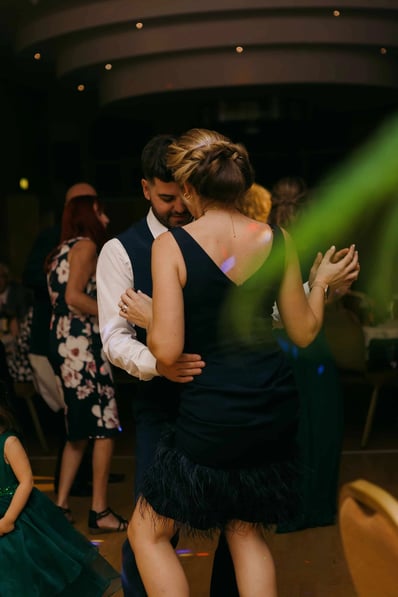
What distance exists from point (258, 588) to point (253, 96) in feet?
23.4

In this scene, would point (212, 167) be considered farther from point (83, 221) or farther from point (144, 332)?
point (83, 221)

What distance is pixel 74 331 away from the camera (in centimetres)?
426

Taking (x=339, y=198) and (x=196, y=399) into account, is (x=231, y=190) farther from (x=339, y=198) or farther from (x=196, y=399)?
(x=339, y=198)

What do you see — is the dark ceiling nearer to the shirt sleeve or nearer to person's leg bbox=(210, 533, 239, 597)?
the shirt sleeve

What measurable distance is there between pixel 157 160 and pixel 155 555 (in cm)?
98

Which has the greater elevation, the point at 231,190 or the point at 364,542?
the point at 231,190

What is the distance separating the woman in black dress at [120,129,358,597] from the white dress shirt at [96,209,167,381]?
0.44 ft

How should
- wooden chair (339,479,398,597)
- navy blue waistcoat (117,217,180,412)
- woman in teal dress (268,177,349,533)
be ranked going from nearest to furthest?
wooden chair (339,479,398,597) < navy blue waistcoat (117,217,180,412) < woman in teal dress (268,177,349,533)

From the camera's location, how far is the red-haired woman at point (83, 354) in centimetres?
418

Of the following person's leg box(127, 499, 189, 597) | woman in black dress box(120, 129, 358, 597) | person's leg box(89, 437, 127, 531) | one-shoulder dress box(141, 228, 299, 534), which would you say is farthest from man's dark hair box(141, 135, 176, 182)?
person's leg box(89, 437, 127, 531)

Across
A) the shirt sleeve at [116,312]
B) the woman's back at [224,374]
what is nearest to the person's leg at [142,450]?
the shirt sleeve at [116,312]

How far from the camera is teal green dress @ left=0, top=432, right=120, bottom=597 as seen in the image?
2.97 m

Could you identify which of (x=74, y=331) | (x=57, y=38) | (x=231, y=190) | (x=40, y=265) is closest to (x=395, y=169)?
(x=231, y=190)

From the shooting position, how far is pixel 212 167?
2289 mm
